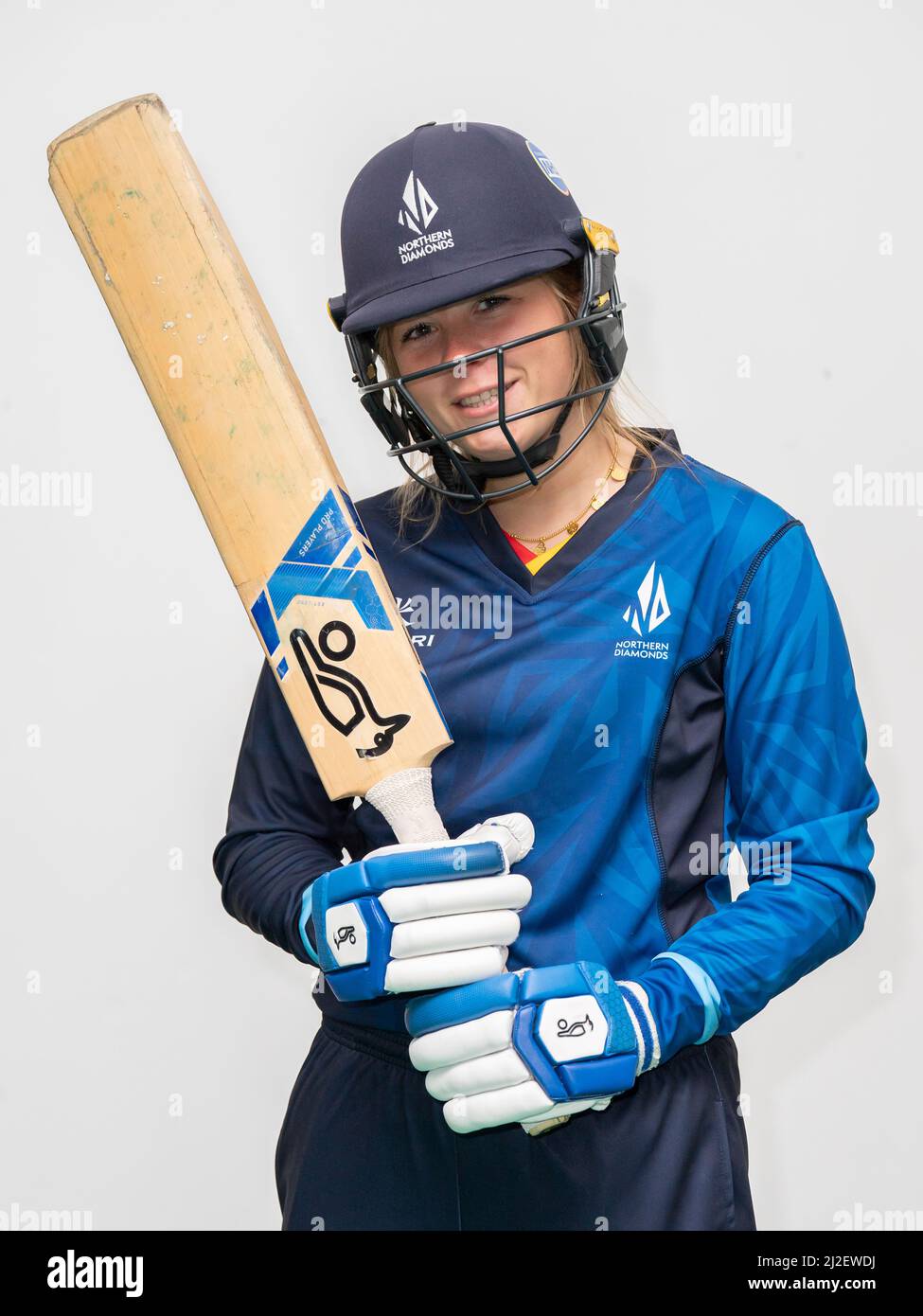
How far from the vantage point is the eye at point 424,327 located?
1.72 meters

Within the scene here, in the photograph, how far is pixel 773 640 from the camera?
166 cm

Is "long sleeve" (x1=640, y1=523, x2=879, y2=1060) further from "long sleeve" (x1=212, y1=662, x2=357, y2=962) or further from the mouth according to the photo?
"long sleeve" (x1=212, y1=662, x2=357, y2=962)

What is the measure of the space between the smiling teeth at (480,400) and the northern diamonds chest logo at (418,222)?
0.50 feet

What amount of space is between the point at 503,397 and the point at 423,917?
531 mm

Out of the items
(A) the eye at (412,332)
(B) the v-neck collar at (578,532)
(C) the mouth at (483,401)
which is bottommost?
(B) the v-neck collar at (578,532)

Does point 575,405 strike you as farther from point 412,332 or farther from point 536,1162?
point 536,1162

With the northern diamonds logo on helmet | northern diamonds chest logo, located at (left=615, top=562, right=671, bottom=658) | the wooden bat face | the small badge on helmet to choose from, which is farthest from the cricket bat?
the small badge on helmet

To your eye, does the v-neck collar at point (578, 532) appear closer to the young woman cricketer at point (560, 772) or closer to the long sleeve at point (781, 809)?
the young woman cricketer at point (560, 772)

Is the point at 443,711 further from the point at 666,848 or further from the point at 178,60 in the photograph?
the point at 178,60

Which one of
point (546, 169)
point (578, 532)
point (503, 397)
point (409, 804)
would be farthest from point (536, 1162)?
point (546, 169)

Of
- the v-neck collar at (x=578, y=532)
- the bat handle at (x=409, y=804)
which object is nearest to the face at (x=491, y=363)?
the v-neck collar at (x=578, y=532)

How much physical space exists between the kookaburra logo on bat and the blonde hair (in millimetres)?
216

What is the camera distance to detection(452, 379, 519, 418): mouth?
5.55 ft

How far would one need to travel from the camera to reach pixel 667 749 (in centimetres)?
169
